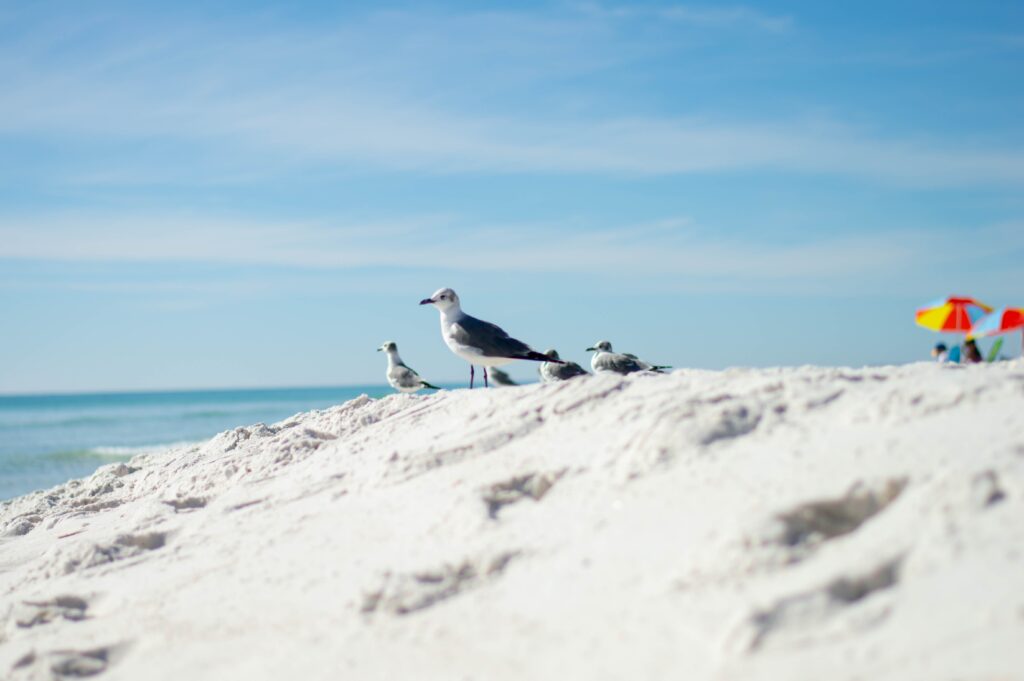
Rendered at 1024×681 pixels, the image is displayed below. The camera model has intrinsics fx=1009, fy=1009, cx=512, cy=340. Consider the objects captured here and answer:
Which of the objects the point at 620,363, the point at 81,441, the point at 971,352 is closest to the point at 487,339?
the point at 620,363

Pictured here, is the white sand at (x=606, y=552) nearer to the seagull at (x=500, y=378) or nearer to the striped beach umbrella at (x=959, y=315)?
the seagull at (x=500, y=378)

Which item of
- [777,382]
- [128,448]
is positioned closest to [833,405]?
[777,382]

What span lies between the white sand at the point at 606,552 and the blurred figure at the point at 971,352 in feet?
20.2

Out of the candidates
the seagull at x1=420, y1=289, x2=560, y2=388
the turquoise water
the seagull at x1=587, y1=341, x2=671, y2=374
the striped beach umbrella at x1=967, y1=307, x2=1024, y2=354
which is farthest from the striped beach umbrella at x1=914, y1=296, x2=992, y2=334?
the turquoise water

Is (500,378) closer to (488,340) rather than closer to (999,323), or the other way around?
(488,340)

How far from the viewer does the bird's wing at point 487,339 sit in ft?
28.1

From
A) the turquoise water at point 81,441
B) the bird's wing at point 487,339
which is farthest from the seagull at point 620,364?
the turquoise water at point 81,441

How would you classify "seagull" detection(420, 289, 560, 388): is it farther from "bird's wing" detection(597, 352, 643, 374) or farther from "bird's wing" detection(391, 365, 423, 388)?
"bird's wing" detection(391, 365, 423, 388)

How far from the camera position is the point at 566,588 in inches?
144

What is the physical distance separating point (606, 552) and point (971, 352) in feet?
29.2

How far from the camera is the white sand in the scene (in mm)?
3061

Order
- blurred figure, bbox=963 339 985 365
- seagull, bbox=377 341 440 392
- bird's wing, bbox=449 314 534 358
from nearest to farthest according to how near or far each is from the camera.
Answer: bird's wing, bbox=449 314 534 358, blurred figure, bbox=963 339 985 365, seagull, bbox=377 341 440 392

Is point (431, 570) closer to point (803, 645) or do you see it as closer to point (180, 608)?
point (180, 608)

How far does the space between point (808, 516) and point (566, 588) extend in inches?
35.4
